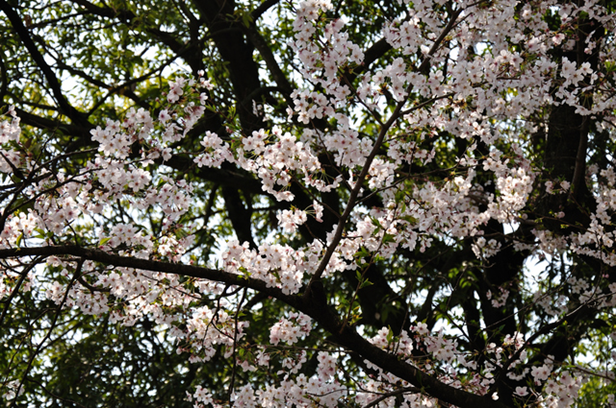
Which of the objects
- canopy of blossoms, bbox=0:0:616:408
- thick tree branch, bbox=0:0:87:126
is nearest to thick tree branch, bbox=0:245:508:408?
canopy of blossoms, bbox=0:0:616:408

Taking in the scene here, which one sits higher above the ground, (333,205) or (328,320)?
(333,205)

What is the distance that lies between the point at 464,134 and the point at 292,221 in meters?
1.55

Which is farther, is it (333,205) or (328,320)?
(333,205)

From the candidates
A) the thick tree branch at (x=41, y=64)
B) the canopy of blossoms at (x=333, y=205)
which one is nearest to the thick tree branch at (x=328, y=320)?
the canopy of blossoms at (x=333, y=205)

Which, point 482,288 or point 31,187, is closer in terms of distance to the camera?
point 31,187

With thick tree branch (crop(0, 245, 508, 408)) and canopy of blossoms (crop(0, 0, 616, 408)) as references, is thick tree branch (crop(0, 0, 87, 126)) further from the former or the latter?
thick tree branch (crop(0, 245, 508, 408))

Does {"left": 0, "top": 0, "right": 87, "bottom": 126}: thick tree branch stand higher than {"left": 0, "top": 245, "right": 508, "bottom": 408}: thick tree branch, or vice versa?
{"left": 0, "top": 0, "right": 87, "bottom": 126}: thick tree branch

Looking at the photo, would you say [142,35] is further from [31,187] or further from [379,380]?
[379,380]

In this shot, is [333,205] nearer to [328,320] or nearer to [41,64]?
[328,320]

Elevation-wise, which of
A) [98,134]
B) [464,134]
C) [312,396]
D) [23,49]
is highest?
[23,49]

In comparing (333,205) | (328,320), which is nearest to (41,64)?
(333,205)

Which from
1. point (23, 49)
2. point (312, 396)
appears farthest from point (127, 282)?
point (23, 49)

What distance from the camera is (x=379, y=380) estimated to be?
3.88m

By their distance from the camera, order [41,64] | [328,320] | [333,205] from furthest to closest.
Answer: [333,205] < [41,64] < [328,320]
